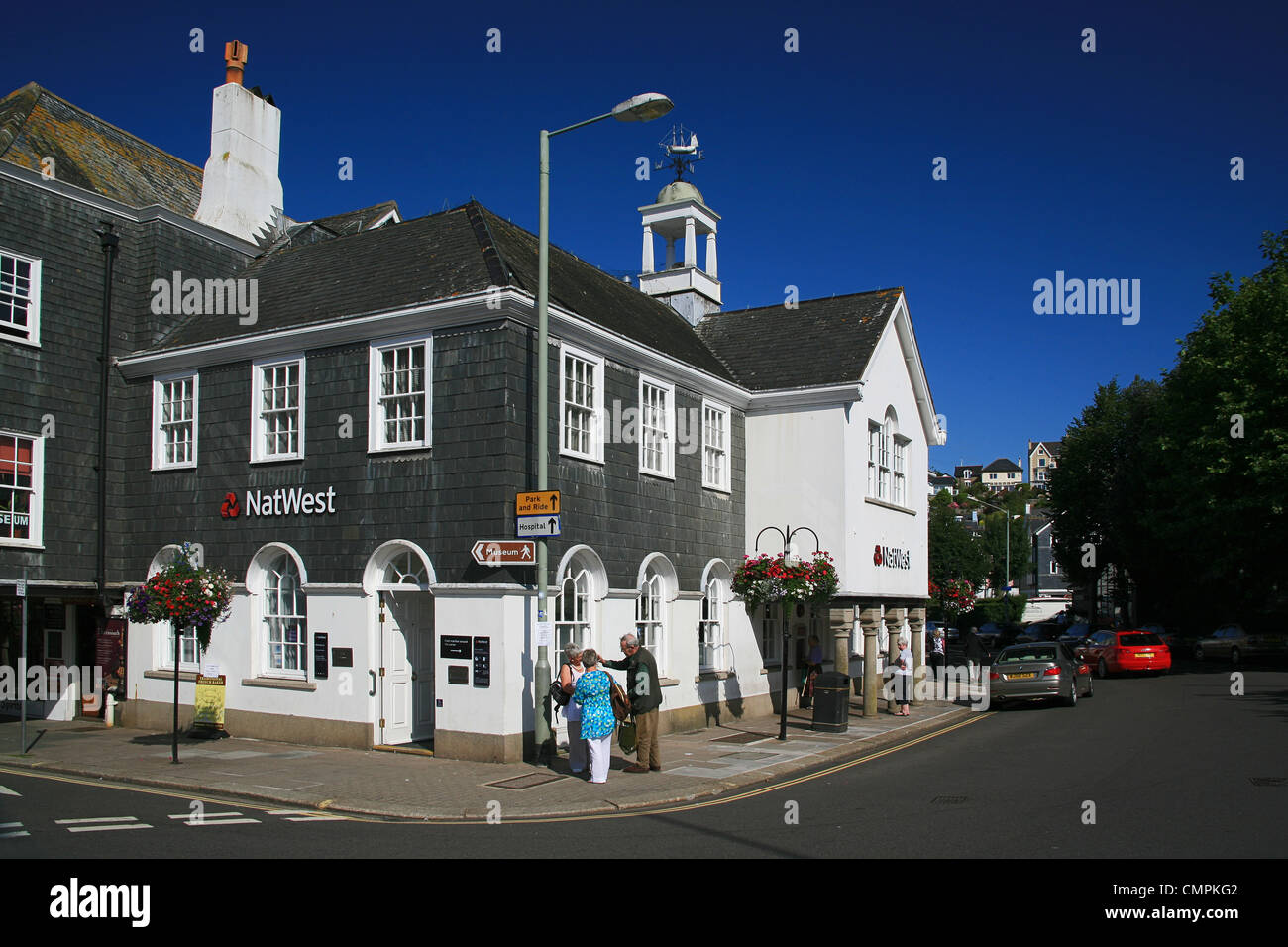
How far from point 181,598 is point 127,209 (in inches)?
333

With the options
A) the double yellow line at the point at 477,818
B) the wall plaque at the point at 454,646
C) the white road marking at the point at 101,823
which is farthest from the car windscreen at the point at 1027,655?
the white road marking at the point at 101,823

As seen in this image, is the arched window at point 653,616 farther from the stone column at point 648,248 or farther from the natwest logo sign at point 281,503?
the stone column at point 648,248

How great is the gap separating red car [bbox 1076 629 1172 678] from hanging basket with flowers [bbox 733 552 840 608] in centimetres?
1814

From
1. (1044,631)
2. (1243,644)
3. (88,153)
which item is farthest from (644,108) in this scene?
(1044,631)

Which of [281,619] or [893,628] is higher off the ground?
[281,619]

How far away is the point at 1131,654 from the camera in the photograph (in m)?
33.6

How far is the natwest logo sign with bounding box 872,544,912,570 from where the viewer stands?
23391mm

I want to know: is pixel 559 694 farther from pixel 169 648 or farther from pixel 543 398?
pixel 169 648

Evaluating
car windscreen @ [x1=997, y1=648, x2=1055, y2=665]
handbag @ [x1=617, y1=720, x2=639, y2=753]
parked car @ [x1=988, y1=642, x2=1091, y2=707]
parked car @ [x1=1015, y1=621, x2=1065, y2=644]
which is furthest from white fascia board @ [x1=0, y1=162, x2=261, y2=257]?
parked car @ [x1=1015, y1=621, x2=1065, y2=644]

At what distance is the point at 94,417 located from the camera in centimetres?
1922

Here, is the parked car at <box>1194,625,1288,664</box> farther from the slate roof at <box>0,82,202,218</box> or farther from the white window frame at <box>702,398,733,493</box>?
the slate roof at <box>0,82,202,218</box>
